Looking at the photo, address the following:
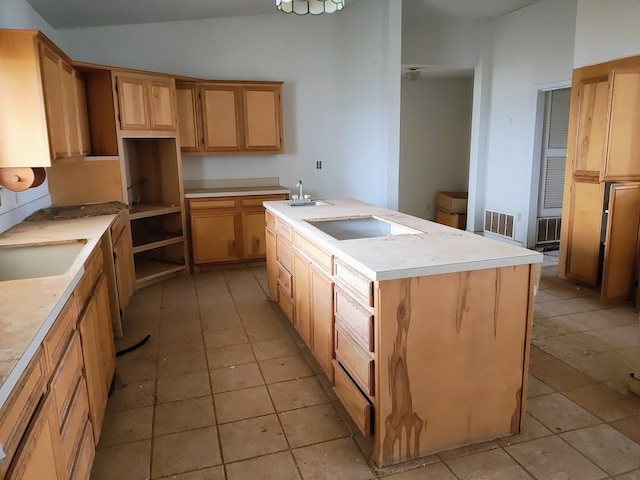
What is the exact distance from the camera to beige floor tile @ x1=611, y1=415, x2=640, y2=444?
217cm

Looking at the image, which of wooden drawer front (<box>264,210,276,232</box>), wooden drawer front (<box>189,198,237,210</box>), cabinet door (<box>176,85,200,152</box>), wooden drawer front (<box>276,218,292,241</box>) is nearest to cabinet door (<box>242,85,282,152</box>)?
cabinet door (<box>176,85,200,152</box>)

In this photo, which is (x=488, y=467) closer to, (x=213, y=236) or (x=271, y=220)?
(x=271, y=220)

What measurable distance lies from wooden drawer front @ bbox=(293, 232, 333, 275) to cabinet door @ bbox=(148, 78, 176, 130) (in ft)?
7.34

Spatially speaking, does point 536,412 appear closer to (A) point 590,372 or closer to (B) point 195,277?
(A) point 590,372

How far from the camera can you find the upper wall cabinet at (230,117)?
4953 millimetres

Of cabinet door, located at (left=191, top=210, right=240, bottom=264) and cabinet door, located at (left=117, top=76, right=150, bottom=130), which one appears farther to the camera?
cabinet door, located at (left=191, top=210, right=240, bottom=264)

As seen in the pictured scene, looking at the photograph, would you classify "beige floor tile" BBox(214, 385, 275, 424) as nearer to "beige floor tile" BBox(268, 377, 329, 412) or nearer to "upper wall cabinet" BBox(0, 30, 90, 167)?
"beige floor tile" BBox(268, 377, 329, 412)

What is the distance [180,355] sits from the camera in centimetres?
311

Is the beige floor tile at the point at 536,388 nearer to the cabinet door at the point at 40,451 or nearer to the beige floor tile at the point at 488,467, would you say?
the beige floor tile at the point at 488,467

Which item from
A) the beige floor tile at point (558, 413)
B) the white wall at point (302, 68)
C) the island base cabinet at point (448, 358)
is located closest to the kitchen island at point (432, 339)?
the island base cabinet at point (448, 358)

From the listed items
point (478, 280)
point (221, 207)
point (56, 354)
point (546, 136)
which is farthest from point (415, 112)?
point (56, 354)

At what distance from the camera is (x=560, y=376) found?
8.93ft

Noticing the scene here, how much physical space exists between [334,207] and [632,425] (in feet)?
7.46

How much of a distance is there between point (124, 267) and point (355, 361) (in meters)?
2.51
